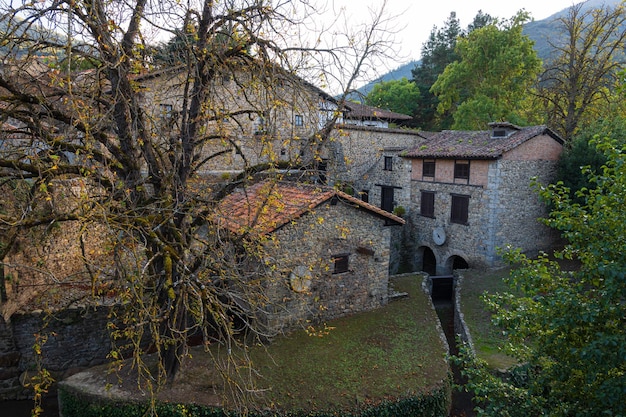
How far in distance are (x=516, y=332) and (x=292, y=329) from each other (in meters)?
7.06

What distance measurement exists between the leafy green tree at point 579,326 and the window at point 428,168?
45.0ft

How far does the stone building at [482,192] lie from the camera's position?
676 inches

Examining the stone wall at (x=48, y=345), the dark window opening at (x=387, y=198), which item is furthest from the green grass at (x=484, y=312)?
the stone wall at (x=48, y=345)

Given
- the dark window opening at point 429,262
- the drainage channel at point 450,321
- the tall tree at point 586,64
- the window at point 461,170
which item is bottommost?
the drainage channel at point 450,321

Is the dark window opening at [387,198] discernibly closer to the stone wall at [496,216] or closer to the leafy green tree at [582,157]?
the stone wall at [496,216]

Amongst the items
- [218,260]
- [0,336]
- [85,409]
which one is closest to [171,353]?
[85,409]

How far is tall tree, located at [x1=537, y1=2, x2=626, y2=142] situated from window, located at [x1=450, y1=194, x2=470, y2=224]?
24.8 feet

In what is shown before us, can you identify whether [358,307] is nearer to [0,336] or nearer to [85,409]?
[85,409]

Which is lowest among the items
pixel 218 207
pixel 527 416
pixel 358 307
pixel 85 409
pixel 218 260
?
pixel 85 409

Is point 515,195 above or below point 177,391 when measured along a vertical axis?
above

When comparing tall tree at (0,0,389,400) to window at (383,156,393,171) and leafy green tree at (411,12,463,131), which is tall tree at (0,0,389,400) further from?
leafy green tree at (411,12,463,131)

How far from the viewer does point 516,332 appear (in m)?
6.02

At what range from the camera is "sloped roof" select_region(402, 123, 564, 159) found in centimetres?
1706

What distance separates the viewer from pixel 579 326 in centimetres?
525
